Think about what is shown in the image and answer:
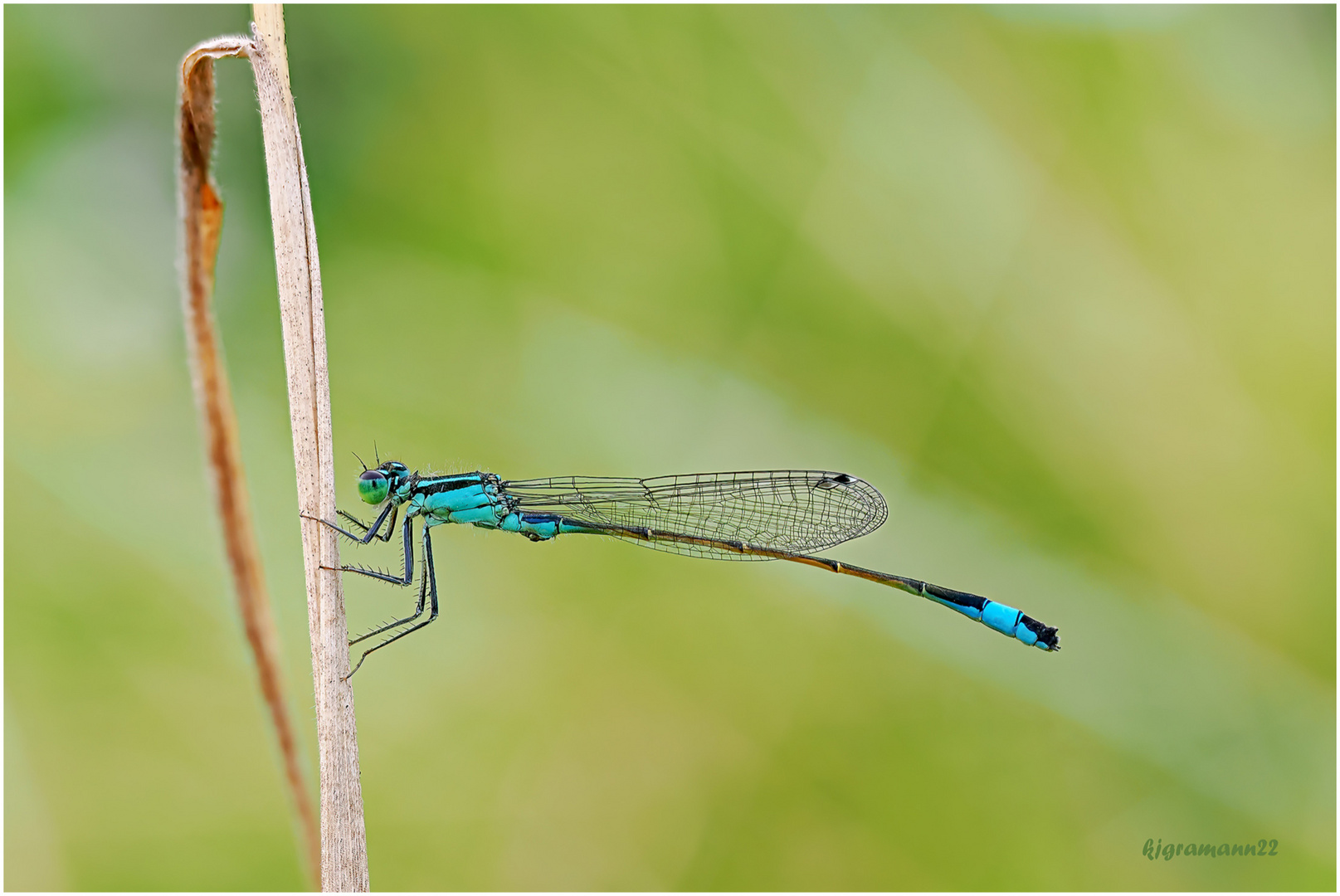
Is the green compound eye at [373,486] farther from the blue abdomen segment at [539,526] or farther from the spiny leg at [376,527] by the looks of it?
the blue abdomen segment at [539,526]

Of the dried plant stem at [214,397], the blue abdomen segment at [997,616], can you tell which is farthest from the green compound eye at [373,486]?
the blue abdomen segment at [997,616]

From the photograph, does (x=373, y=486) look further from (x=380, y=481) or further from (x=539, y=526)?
(x=539, y=526)

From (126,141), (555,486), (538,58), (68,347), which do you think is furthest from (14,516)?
(538,58)

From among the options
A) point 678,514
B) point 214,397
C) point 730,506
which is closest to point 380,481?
point 214,397

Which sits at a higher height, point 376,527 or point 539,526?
point 539,526

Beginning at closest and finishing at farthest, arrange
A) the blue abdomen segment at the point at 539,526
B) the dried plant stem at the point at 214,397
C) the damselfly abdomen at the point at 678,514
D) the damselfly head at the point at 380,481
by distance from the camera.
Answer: the dried plant stem at the point at 214,397
the damselfly head at the point at 380,481
the damselfly abdomen at the point at 678,514
the blue abdomen segment at the point at 539,526

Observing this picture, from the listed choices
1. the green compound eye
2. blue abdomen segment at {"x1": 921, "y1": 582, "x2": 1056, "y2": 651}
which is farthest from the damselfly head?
blue abdomen segment at {"x1": 921, "y1": 582, "x2": 1056, "y2": 651}
